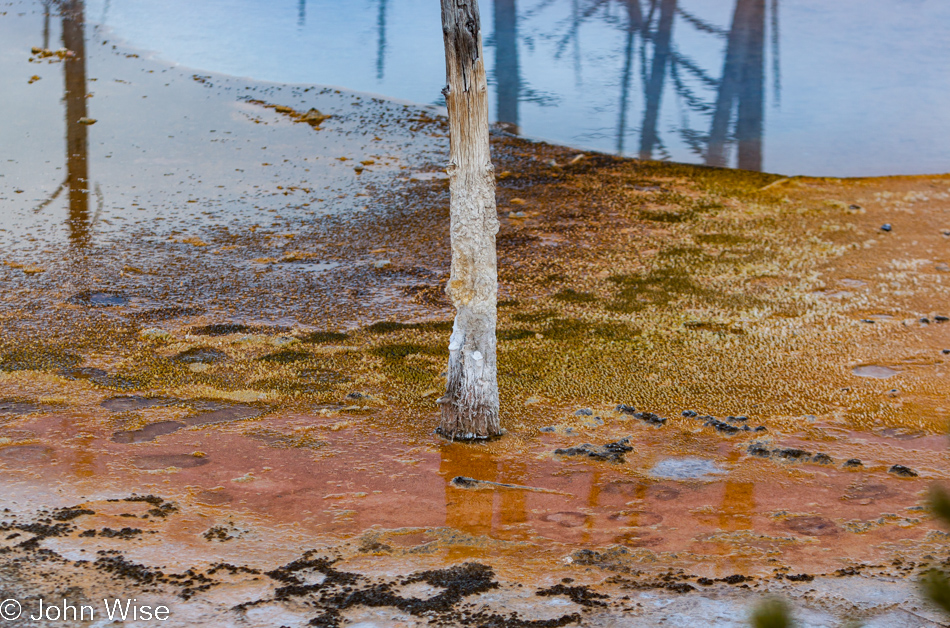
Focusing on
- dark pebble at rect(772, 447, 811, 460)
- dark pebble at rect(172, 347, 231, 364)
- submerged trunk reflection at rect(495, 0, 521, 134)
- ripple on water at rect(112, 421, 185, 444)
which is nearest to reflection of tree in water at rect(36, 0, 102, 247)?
dark pebble at rect(172, 347, 231, 364)

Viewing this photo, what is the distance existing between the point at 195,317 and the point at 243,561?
3.08 m

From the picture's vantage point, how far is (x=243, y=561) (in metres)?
3.08

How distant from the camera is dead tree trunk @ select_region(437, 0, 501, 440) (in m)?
4.15

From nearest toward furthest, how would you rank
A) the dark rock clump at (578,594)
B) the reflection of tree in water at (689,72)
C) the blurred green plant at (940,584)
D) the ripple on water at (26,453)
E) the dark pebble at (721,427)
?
the blurred green plant at (940,584)
the dark rock clump at (578,594)
the ripple on water at (26,453)
the dark pebble at (721,427)
the reflection of tree in water at (689,72)

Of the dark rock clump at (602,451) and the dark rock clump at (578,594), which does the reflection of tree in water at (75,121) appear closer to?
the dark rock clump at (602,451)

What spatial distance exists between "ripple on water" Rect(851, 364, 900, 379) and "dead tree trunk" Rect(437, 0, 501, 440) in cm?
240

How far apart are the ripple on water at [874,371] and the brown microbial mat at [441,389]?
0.03 metres

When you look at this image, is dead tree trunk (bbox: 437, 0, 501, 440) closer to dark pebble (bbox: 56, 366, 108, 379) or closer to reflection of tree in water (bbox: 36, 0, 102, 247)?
dark pebble (bbox: 56, 366, 108, 379)

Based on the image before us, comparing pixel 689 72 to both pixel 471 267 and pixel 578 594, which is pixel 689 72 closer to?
pixel 471 267

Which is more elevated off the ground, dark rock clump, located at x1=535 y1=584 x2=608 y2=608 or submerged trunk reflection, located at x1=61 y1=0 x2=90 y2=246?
submerged trunk reflection, located at x1=61 y1=0 x2=90 y2=246

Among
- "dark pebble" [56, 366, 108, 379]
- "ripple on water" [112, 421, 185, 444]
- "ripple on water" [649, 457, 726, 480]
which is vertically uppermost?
"dark pebble" [56, 366, 108, 379]

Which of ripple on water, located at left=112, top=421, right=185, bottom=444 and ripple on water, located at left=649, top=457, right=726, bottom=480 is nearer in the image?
ripple on water, located at left=649, top=457, right=726, bottom=480

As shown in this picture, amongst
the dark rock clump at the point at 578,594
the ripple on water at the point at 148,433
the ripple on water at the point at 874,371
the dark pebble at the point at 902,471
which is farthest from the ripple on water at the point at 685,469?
the ripple on water at the point at 148,433

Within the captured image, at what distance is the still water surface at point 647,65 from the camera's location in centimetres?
1090
